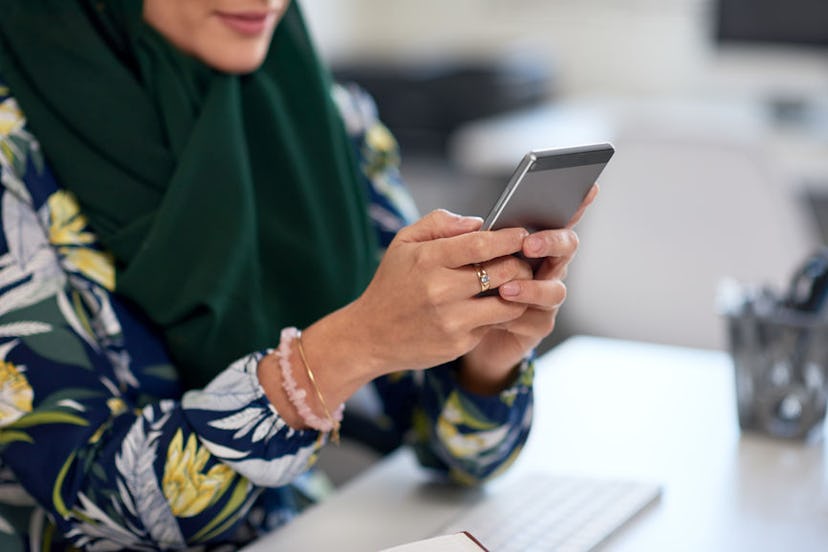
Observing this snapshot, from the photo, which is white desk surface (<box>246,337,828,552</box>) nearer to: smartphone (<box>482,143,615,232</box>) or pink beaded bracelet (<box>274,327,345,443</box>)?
pink beaded bracelet (<box>274,327,345,443</box>)

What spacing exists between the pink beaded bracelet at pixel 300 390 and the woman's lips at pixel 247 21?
33cm

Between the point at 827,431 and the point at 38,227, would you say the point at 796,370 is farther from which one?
the point at 38,227

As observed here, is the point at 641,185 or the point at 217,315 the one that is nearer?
the point at 217,315

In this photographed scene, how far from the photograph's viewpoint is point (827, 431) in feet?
3.43

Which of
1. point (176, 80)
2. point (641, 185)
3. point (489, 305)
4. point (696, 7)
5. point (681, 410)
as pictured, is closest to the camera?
point (489, 305)

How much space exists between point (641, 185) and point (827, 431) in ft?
2.75

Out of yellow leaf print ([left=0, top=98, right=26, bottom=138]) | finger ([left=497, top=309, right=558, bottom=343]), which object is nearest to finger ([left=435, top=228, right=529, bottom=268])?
finger ([left=497, top=309, right=558, bottom=343])

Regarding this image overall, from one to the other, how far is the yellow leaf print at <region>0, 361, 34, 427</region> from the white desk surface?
227mm

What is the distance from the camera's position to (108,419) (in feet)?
2.76

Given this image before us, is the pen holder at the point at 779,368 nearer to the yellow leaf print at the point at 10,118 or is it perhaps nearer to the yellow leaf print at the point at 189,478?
the yellow leaf print at the point at 189,478

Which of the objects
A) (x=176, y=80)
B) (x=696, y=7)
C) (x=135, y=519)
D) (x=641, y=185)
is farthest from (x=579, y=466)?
(x=696, y=7)

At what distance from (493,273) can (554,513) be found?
248mm

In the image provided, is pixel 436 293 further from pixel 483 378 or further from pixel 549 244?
pixel 483 378

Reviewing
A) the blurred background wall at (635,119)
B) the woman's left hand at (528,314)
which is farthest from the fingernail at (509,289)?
the blurred background wall at (635,119)
